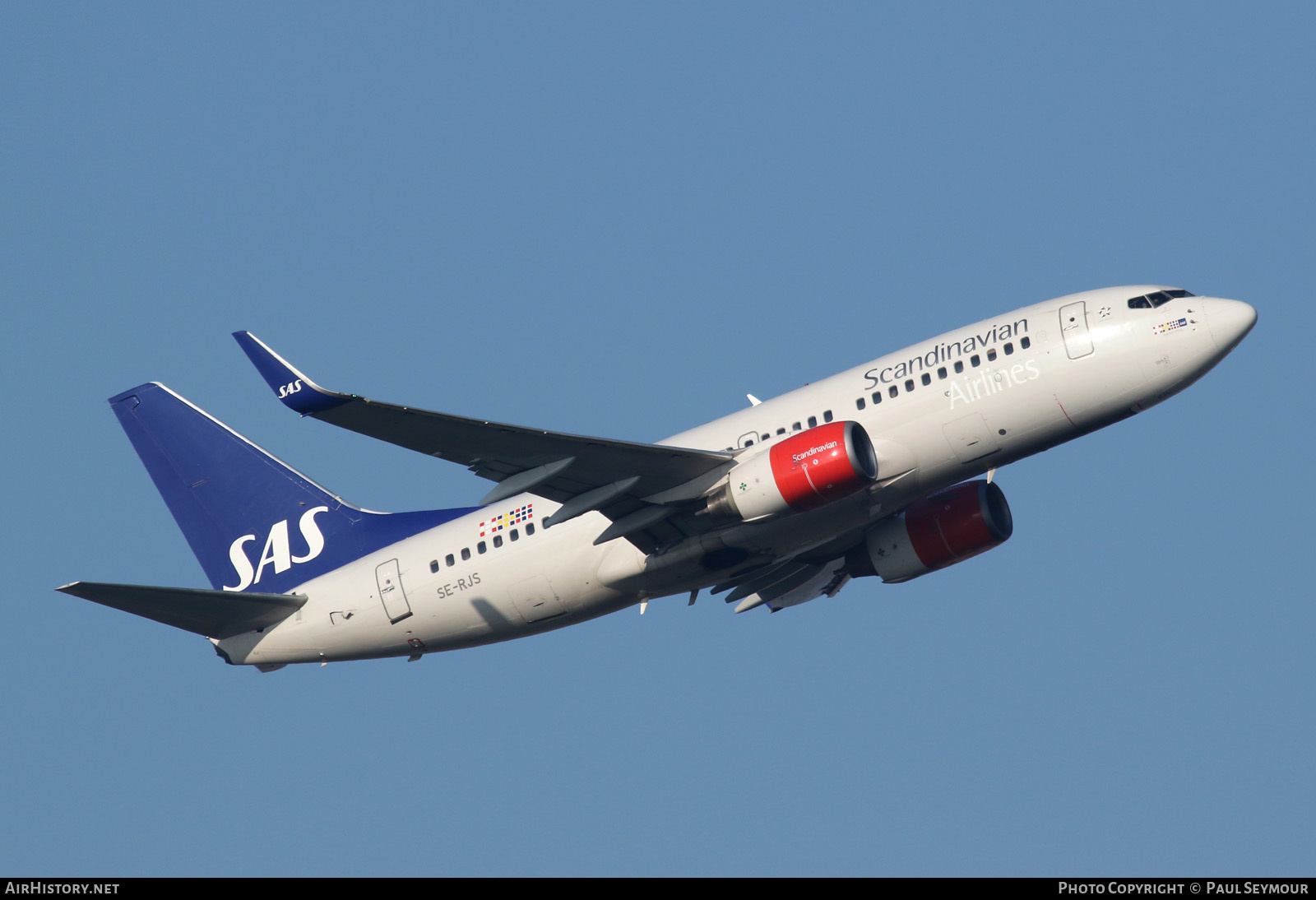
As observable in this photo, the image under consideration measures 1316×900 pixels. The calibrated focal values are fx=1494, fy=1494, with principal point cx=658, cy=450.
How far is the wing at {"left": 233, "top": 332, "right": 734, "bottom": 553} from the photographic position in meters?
30.9

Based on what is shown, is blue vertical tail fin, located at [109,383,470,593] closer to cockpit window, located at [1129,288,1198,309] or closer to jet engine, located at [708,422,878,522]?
jet engine, located at [708,422,878,522]

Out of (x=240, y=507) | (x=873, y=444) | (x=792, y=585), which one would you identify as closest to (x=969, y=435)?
(x=873, y=444)

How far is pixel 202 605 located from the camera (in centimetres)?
3925

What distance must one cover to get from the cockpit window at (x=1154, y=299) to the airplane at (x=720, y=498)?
53 mm

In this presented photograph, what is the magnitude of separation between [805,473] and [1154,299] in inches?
376

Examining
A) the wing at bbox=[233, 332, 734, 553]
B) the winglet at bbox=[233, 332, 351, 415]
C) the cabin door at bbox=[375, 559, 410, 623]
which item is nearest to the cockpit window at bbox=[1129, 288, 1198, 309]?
the wing at bbox=[233, 332, 734, 553]

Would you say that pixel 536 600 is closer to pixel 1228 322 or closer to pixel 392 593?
pixel 392 593

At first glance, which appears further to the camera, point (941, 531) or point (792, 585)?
point (792, 585)

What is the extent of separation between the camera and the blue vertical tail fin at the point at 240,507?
42.5m

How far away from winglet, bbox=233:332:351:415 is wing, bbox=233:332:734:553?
2 centimetres

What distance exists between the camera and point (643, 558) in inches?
1464
